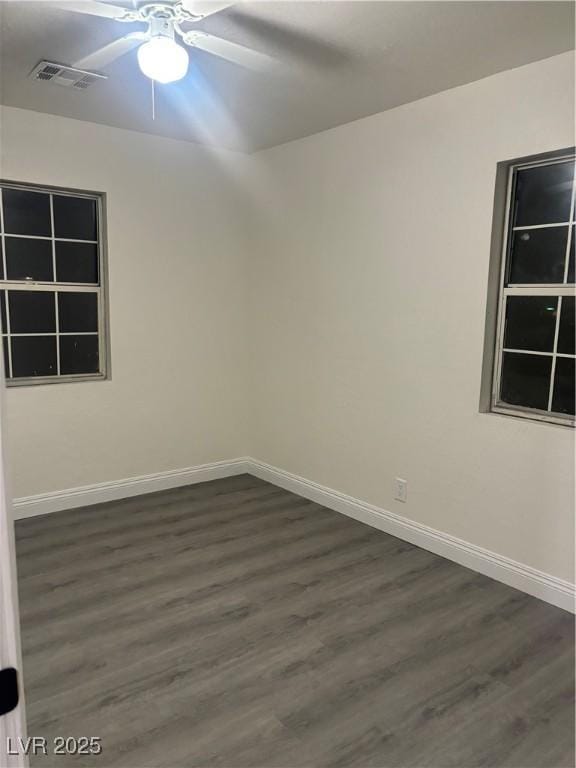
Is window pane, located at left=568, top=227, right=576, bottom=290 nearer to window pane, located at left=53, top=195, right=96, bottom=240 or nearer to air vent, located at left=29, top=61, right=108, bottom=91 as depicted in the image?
air vent, located at left=29, top=61, right=108, bottom=91

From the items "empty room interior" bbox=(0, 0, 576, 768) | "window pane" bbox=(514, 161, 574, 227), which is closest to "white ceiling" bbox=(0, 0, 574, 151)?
"empty room interior" bbox=(0, 0, 576, 768)

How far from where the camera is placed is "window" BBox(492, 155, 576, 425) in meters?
2.77

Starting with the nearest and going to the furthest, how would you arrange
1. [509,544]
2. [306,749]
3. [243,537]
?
[306,749] → [509,544] → [243,537]

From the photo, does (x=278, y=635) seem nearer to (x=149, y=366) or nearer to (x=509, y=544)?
(x=509, y=544)

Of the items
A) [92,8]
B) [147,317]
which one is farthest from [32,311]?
[92,8]

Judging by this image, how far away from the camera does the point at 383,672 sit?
7.47 feet

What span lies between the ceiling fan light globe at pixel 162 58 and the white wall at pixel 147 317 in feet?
6.01

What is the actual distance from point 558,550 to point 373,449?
129cm

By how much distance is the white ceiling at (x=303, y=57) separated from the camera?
2246 mm

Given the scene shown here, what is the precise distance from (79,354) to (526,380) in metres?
3.00

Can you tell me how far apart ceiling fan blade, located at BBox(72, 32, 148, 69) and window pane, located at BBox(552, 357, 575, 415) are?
7.94 ft

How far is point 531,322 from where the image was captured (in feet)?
9.63

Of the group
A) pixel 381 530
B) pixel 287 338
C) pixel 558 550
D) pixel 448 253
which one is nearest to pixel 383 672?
pixel 558 550

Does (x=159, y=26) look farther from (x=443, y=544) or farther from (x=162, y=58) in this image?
(x=443, y=544)
